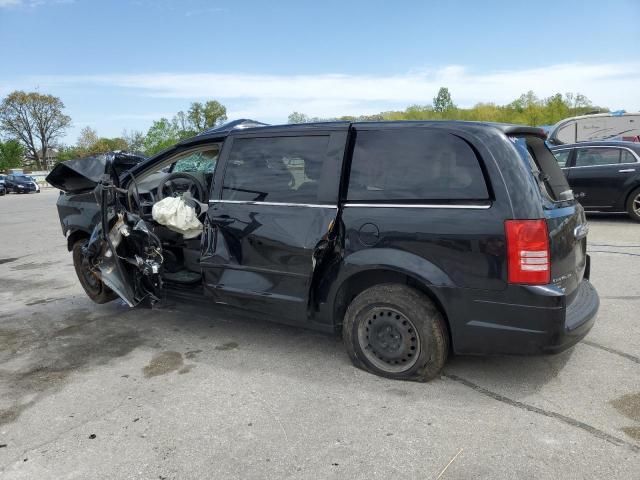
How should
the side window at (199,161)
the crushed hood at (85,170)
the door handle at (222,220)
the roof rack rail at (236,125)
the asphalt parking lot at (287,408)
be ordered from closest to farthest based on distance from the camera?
the asphalt parking lot at (287,408), the door handle at (222,220), the roof rack rail at (236,125), the side window at (199,161), the crushed hood at (85,170)

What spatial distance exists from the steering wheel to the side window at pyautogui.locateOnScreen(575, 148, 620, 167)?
8399mm

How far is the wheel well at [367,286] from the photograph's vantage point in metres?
3.44

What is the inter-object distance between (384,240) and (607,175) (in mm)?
8409

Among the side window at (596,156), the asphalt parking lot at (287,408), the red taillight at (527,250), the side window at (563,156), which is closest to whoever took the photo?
the asphalt parking lot at (287,408)

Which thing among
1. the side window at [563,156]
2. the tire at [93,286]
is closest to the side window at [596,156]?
the side window at [563,156]

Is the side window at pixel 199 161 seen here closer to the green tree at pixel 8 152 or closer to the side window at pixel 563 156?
the side window at pixel 563 156

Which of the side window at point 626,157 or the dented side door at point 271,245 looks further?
the side window at point 626,157

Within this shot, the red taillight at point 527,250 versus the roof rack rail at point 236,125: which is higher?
the roof rack rail at point 236,125

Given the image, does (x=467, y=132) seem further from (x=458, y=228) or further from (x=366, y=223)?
(x=366, y=223)

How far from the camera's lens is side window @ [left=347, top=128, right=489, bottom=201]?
324 centimetres

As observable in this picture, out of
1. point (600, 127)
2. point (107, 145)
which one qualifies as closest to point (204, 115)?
point (107, 145)

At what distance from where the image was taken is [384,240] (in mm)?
3426

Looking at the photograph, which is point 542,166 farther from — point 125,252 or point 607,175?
point 607,175

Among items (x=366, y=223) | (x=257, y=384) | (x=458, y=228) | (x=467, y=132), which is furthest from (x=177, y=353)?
(x=467, y=132)
